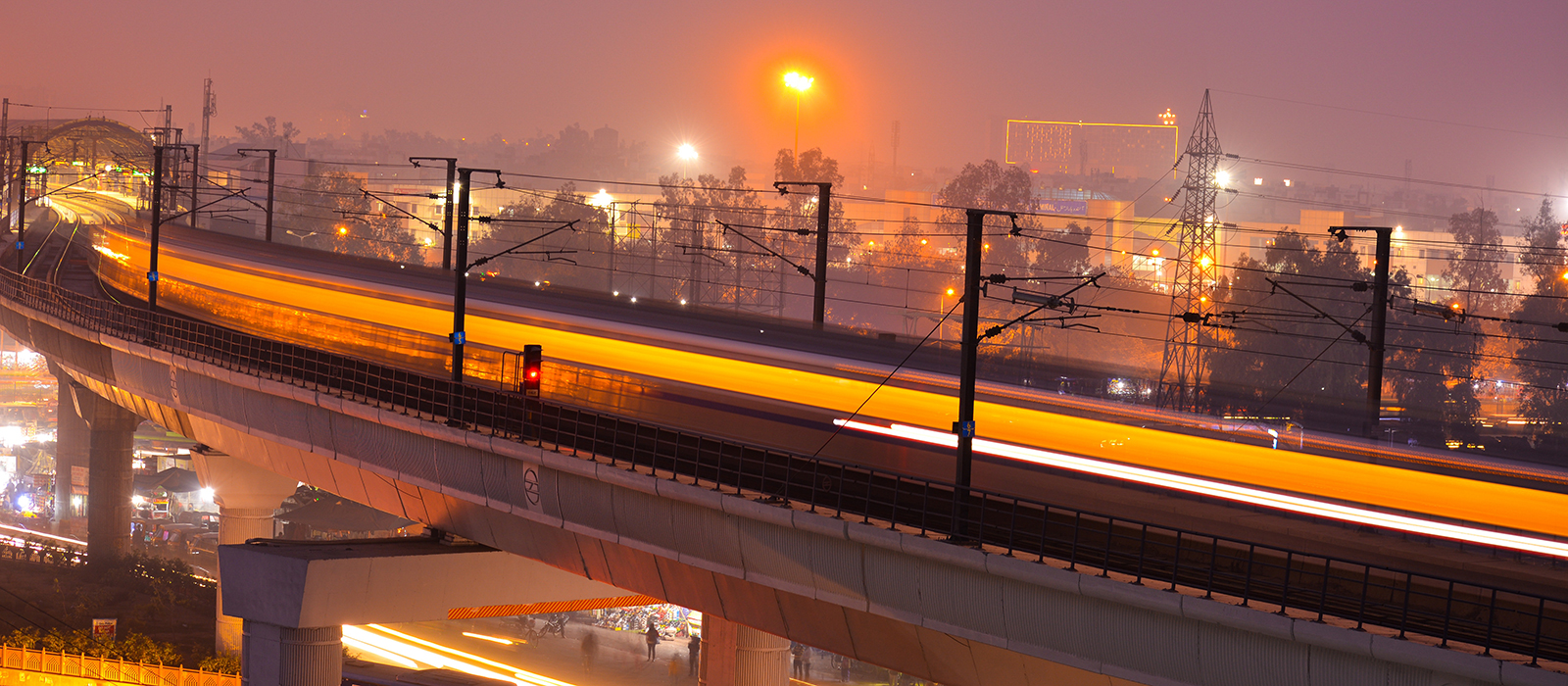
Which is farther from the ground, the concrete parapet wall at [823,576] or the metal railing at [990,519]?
the metal railing at [990,519]

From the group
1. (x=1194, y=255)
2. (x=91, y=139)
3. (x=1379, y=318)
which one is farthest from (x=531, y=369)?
(x=91, y=139)

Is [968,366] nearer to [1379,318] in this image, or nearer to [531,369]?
[1379,318]

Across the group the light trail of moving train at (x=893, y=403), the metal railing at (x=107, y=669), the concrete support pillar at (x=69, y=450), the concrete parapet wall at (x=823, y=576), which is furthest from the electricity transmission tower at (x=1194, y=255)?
the concrete support pillar at (x=69, y=450)

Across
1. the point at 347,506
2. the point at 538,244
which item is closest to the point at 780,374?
the point at 347,506

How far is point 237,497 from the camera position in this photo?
124 ft

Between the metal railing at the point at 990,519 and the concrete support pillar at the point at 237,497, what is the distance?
514 centimetres

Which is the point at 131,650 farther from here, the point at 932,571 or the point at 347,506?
the point at 932,571

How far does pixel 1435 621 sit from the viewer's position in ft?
41.9

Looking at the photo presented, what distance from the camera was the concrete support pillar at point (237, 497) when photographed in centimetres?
3659

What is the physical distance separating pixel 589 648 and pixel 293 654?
48.9 feet

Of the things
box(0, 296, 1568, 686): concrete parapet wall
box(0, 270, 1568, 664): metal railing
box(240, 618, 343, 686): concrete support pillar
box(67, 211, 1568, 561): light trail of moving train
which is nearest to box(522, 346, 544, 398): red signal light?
box(0, 270, 1568, 664): metal railing

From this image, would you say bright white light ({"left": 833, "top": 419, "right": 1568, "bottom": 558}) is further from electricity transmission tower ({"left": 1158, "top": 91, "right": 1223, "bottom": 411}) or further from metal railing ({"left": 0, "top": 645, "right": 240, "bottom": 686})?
metal railing ({"left": 0, "top": 645, "right": 240, "bottom": 686})

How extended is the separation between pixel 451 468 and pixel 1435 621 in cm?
1704

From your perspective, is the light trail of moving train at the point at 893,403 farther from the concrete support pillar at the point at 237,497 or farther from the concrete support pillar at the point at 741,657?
the concrete support pillar at the point at 741,657
